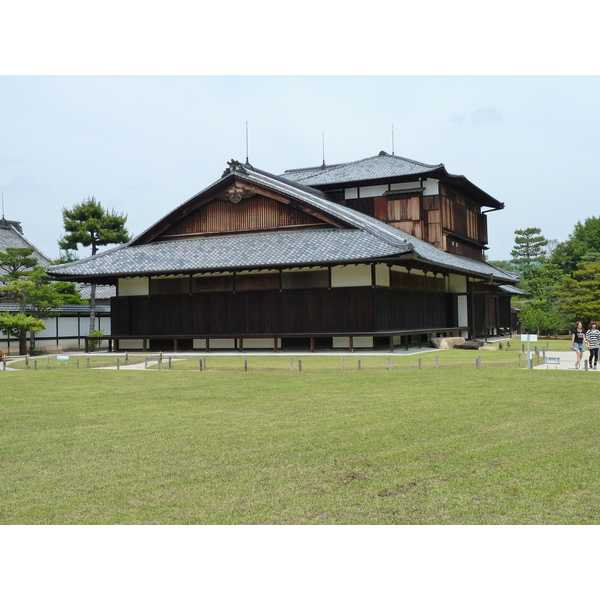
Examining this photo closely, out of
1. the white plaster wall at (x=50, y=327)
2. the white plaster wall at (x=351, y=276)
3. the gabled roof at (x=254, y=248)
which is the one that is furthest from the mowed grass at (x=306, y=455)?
the white plaster wall at (x=50, y=327)

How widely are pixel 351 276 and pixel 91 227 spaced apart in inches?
856

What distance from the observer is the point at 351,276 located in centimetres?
2675

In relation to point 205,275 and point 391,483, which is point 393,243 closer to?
point 205,275

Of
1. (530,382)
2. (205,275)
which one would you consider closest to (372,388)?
(530,382)

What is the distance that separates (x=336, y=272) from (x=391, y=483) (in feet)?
67.5

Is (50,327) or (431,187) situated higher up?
(431,187)

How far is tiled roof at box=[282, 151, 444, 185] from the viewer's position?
3378cm

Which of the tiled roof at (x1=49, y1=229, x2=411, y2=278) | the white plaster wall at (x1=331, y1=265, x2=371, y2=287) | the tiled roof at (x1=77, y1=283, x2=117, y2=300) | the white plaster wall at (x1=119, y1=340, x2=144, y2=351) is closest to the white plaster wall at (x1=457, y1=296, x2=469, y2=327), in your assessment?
the tiled roof at (x1=49, y1=229, x2=411, y2=278)

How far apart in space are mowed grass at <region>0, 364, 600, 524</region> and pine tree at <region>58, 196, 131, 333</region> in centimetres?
2884

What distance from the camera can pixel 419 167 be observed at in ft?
111

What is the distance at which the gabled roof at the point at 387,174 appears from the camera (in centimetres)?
3338

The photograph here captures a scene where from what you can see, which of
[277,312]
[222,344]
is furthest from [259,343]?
[277,312]

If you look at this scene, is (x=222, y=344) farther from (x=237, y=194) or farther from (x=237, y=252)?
(x=237, y=194)

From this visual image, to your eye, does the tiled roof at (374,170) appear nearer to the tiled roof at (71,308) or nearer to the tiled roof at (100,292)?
the tiled roof at (100,292)
